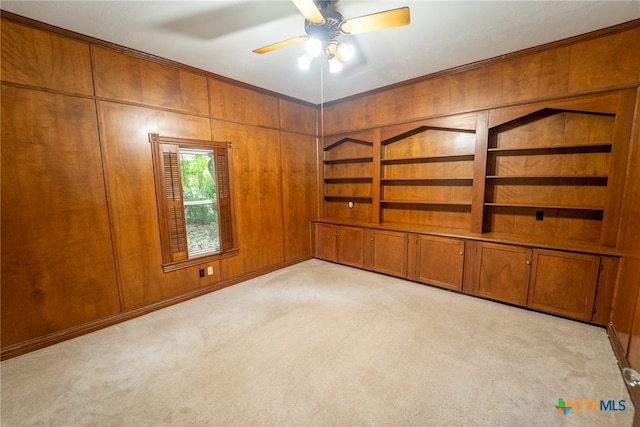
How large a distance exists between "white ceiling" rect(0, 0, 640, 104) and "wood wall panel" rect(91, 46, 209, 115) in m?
0.15

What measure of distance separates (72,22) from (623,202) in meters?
5.29

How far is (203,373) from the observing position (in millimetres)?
2014

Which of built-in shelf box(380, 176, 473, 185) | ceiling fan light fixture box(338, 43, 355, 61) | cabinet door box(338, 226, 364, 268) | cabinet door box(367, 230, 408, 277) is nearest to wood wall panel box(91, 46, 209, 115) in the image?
ceiling fan light fixture box(338, 43, 355, 61)

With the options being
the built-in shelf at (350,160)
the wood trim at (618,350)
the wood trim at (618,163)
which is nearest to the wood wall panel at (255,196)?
the built-in shelf at (350,160)

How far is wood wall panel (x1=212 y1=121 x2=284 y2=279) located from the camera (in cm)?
368

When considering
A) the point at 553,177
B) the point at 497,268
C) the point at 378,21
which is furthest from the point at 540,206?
the point at 378,21

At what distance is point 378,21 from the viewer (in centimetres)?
185

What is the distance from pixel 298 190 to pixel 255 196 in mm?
896

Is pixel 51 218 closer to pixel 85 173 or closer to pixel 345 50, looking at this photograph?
pixel 85 173

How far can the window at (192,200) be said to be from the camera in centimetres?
301

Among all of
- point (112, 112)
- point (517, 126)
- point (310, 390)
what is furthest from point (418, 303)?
point (112, 112)

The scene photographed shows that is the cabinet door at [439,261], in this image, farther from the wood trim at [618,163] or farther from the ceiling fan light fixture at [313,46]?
the ceiling fan light fixture at [313,46]

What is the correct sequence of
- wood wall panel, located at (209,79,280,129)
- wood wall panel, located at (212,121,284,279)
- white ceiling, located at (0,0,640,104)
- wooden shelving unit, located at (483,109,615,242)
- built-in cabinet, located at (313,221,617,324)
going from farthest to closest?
wood wall panel, located at (212,121,284,279) → wood wall panel, located at (209,79,280,129) → wooden shelving unit, located at (483,109,615,242) → built-in cabinet, located at (313,221,617,324) → white ceiling, located at (0,0,640,104)

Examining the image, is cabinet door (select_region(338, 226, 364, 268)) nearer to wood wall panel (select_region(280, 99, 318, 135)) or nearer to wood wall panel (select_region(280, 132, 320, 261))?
wood wall panel (select_region(280, 132, 320, 261))
